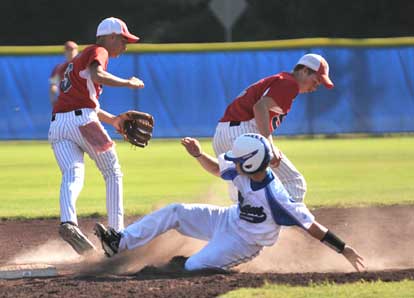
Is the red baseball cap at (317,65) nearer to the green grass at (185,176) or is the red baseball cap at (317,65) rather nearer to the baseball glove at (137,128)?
the baseball glove at (137,128)

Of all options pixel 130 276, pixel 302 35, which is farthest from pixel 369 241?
pixel 302 35

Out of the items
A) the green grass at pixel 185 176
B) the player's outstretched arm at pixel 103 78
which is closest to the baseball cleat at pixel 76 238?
the player's outstretched arm at pixel 103 78

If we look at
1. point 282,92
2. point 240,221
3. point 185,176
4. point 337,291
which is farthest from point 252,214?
point 185,176

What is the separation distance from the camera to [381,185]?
13656 mm

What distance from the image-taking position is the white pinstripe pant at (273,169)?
8156mm

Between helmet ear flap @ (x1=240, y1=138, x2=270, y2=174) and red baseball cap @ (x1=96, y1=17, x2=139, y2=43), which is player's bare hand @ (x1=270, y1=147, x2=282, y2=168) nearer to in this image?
helmet ear flap @ (x1=240, y1=138, x2=270, y2=174)

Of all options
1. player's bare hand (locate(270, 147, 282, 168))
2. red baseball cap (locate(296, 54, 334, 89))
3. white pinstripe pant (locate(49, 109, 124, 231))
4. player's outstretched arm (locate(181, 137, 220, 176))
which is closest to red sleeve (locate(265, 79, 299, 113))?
red baseball cap (locate(296, 54, 334, 89))

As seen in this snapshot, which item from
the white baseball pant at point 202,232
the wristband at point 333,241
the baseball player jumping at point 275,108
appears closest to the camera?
the wristband at point 333,241

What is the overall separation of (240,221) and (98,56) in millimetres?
1853

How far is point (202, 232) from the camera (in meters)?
7.41

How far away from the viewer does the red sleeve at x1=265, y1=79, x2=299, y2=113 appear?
8.00m

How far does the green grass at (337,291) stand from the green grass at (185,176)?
3942 millimetres

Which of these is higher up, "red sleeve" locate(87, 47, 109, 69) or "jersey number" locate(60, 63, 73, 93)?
"red sleeve" locate(87, 47, 109, 69)

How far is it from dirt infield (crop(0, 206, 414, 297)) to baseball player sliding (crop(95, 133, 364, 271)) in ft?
0.53
